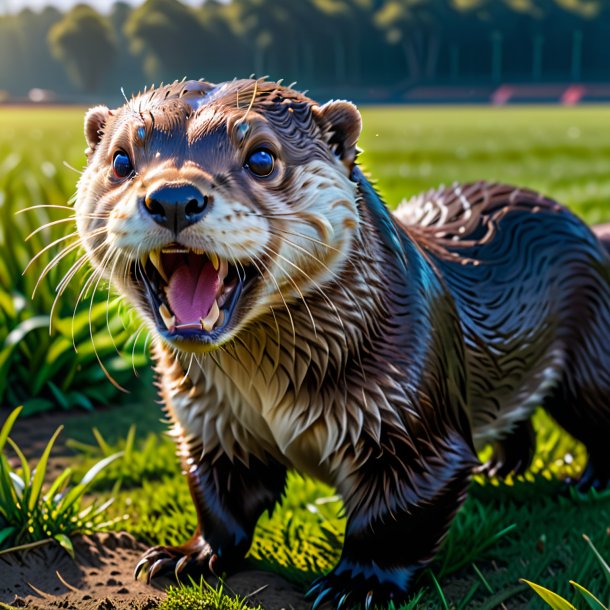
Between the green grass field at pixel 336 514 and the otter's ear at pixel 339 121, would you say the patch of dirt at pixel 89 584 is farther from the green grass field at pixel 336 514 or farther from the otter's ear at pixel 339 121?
the otter's ear at pixel 339 121

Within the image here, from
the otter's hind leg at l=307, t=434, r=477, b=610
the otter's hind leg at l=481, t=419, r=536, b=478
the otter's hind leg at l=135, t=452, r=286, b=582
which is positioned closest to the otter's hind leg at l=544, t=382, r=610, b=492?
the otter's hind leg at l=481, t=419, r=536, b=478

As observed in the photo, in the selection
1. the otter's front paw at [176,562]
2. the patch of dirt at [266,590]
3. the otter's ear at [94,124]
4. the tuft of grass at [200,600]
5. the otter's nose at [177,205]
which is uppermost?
the otter's ear at [94,124]

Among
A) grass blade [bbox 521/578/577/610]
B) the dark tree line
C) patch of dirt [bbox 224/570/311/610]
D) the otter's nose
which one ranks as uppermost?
the otter's nose

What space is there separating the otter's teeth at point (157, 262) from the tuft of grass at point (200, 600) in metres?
0.79

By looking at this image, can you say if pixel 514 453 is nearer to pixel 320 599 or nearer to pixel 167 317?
pixel 320 599

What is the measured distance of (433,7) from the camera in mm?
51875

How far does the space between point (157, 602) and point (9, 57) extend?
6856 centimetres

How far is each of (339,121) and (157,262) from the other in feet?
1.75

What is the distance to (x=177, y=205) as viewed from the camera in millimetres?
1671

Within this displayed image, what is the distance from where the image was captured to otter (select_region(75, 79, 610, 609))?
6.07 feet

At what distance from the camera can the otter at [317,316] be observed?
1852mm

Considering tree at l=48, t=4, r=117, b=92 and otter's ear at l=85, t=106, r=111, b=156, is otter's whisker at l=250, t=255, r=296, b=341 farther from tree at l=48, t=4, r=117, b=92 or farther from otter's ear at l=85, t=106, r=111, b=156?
tree at l=48, t=4, r=117, b=92

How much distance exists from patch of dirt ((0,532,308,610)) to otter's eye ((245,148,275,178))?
107cm

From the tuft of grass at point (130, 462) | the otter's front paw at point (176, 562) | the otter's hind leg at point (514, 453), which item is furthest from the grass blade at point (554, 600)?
the tuft of grass at point (130, 462)
